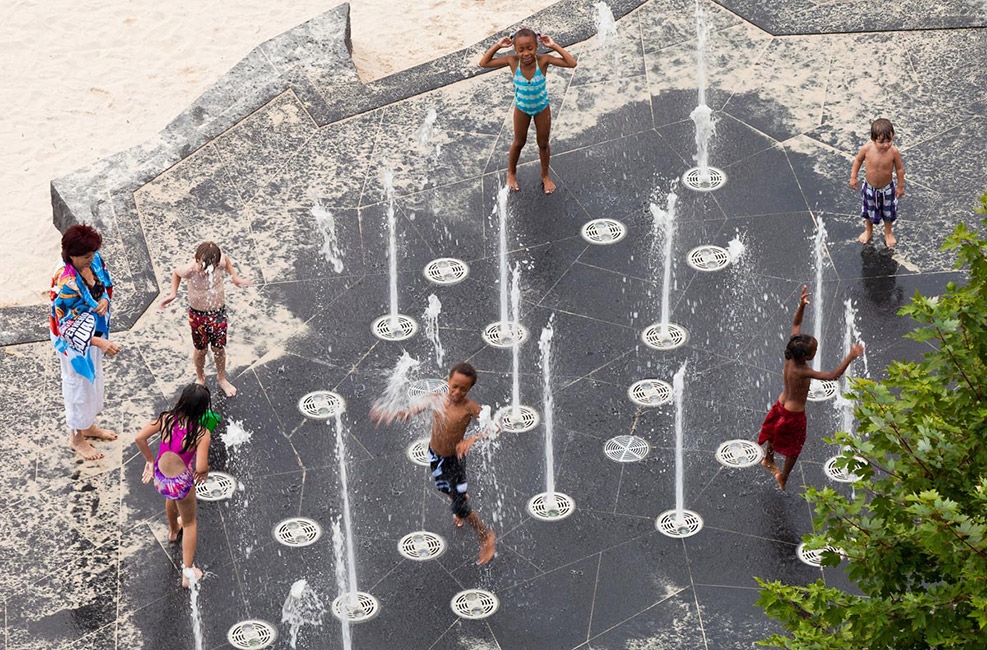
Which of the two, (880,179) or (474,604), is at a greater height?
(880,179)

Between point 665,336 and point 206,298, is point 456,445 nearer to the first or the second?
point 206,298

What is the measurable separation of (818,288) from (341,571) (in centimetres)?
445

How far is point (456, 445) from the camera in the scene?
10.9 metres

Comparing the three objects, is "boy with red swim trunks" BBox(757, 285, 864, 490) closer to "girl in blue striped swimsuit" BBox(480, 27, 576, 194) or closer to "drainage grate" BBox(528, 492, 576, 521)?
"drainage grate" BBox(528, 492, 576, 521)

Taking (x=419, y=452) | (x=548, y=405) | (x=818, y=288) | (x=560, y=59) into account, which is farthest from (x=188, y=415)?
(x=818, y=288)

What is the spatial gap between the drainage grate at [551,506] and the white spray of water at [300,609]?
5.03 ft

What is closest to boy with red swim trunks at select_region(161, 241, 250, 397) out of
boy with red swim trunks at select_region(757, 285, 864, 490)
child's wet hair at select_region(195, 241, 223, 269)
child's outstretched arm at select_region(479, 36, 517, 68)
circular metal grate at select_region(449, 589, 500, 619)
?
child's wet hair at select_region(195, 241, 223, 269)

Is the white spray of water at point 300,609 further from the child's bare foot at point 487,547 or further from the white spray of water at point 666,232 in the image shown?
the white spray of water at point 666,232

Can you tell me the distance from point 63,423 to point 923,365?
655 cm

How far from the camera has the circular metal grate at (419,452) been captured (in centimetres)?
1199

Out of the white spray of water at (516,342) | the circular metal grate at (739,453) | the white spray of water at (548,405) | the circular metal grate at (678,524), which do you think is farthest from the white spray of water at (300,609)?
the circular metal grate at (739,453)

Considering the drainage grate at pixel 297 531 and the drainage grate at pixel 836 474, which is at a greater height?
the drainage grate at pixel 836 474

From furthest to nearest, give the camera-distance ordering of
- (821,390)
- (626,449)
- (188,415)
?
(821,390)
(626,449)
(188,415)

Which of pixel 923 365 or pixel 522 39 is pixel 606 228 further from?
pixel 923 365
